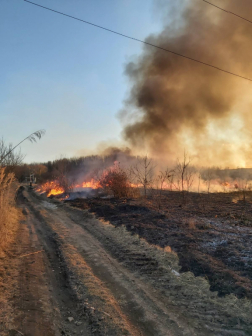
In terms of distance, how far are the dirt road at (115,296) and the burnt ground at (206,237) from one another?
0.97 feet

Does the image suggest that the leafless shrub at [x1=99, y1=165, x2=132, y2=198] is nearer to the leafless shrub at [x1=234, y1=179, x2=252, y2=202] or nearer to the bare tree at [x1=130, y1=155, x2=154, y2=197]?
the bare tree at [x1=130, y1=155, x2=154, y2=197]

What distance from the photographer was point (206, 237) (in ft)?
24.0

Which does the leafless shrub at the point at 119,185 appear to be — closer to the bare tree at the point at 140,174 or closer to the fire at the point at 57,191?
the bare tree at the point at 140,174

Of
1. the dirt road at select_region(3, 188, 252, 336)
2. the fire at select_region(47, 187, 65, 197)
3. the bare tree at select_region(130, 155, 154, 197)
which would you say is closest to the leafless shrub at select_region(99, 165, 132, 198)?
the bare tree at select_region(130, 155, 154, 197)

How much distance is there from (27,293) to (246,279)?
4.01m

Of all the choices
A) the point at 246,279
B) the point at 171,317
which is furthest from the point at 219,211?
the point at 171,317

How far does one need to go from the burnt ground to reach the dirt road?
30 cm

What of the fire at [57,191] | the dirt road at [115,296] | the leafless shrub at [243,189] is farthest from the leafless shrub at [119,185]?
the dirt road at [115,296]

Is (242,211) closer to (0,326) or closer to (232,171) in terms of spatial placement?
(0,326)

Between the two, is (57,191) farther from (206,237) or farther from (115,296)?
(115,296)

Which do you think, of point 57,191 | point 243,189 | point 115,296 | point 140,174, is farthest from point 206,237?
point 57,191

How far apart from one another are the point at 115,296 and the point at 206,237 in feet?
12.5

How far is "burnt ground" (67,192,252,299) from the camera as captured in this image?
4824mm

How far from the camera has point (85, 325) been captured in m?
3.63
